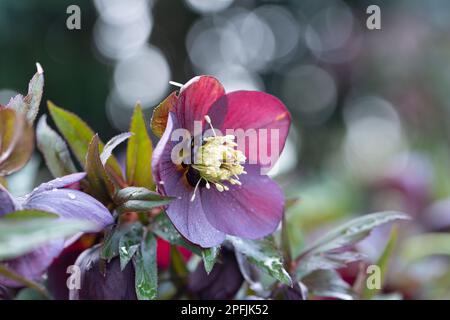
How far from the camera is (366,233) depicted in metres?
0.53

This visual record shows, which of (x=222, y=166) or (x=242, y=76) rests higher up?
(x=222, y=166)

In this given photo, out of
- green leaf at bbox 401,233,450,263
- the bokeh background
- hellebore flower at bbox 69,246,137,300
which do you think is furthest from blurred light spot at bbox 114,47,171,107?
hellebore flower at bbox 69,246,137,300

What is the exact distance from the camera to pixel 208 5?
3.38 meters

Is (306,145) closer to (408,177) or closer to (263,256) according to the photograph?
(408,177)

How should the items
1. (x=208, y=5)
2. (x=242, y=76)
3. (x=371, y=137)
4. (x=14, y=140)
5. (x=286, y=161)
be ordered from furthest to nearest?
(x=208, y=5) → (x=242, y=76) → (x=371, y=137) → (x=286, y=161) → (x=14, y=140)

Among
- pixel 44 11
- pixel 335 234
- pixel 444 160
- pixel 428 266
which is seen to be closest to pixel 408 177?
pixel 444 160

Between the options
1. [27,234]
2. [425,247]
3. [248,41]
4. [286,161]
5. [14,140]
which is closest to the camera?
[27,234]

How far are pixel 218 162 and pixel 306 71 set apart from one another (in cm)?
316

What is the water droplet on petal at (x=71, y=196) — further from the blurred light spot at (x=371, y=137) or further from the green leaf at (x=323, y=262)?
the blurred light spot at (x=371, y=137)

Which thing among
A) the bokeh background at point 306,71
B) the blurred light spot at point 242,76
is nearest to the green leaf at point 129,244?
the bokeh background at point 306,71

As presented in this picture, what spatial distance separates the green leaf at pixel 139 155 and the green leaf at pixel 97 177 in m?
0.04

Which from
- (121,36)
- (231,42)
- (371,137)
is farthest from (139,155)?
(231,42)

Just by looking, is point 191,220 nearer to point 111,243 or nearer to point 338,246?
point 111,243
